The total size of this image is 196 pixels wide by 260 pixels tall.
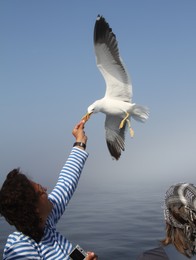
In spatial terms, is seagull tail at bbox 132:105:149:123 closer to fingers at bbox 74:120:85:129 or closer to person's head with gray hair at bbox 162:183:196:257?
fingers at bbox 74:120:85:129

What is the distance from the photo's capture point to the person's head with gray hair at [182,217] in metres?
1.57

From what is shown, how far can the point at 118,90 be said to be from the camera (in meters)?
7.71

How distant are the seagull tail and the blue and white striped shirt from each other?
537 cm

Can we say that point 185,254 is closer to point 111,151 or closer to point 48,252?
point 48,252

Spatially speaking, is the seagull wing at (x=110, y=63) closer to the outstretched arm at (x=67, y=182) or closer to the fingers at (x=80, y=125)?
the fingers at (x=80, y=125)

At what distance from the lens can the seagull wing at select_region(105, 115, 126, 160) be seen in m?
7.80

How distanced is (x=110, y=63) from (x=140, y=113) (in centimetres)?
114

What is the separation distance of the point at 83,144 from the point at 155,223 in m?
8.48

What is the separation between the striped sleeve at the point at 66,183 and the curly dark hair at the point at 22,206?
0.65 ft

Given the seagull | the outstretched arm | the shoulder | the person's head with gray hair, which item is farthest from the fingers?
the seagull

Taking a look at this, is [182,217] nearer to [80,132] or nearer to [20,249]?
[20,249]

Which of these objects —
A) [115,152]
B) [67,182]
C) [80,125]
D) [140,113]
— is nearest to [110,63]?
[140,113]

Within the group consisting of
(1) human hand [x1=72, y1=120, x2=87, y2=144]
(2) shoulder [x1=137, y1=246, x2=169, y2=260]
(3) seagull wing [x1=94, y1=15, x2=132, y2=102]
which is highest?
(3) seagull wing [x1=94, y1=15, x2=132, y2=102]

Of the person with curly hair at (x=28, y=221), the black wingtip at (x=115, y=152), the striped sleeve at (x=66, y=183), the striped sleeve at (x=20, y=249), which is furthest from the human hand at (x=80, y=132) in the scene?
the black wingtip at (x=115, y=152)
